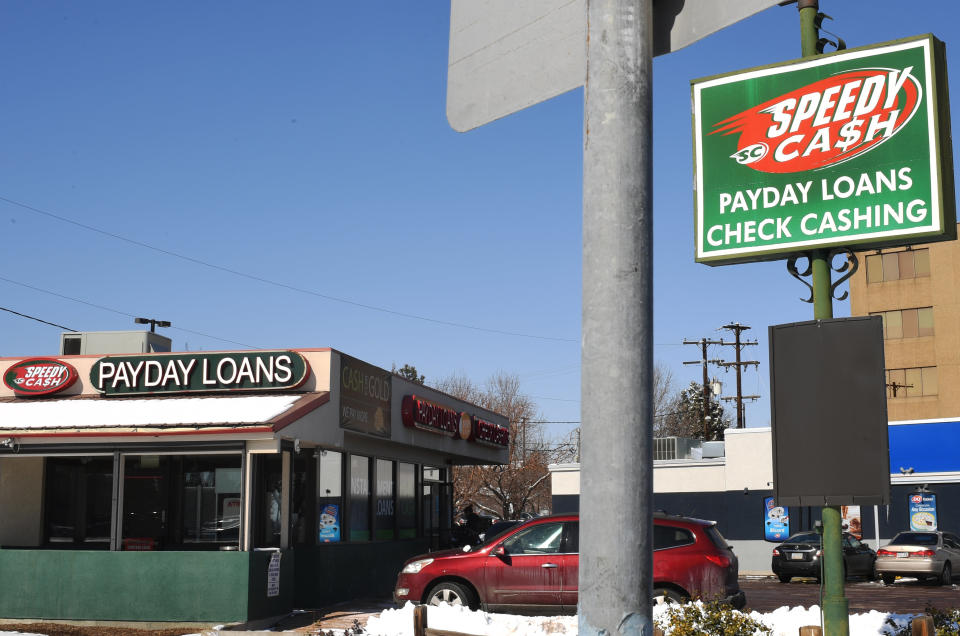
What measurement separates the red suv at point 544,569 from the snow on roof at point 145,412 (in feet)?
12.0

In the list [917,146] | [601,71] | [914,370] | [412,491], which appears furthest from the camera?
[914,370]

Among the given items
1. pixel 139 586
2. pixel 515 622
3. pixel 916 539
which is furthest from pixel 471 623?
pixel 916 539

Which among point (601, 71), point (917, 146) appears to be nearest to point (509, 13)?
point (601, 71)

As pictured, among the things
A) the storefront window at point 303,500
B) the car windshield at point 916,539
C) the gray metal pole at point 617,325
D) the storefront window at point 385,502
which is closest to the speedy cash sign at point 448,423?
the storefront window at point 385,502

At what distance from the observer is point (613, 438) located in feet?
7.40

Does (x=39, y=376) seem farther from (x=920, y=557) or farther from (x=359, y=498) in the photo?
(x=920, y=557)

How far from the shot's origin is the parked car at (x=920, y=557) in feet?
91.8

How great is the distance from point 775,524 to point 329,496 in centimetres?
2132

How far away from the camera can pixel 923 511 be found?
3428 centimetres

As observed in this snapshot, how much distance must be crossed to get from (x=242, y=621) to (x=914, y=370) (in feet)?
144

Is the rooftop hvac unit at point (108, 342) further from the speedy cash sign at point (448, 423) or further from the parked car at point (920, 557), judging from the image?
the parked car at point (920, 557)

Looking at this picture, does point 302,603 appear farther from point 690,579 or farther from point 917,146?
point 917,146

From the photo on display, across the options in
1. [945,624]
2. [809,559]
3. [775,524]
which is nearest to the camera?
[945,624]

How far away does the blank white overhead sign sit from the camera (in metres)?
2.65
